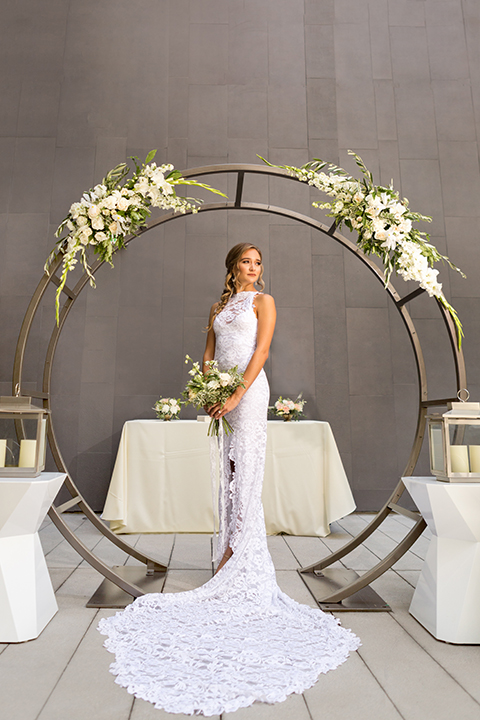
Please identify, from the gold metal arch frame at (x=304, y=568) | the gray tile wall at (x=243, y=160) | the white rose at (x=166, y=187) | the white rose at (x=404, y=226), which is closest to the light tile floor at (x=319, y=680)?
the gold metal arch frame at (x=304, y=568)

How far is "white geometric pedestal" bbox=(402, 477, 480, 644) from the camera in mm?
1923

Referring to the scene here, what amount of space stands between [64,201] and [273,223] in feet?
7.62

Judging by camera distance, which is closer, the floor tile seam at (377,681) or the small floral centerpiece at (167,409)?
the floor tile seam at (377,681)

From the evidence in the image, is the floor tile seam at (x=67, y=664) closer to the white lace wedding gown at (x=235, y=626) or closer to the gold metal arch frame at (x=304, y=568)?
the white lace wedding gown at (x=235, y=626)

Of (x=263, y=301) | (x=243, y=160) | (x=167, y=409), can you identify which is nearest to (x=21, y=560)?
(x=263, y=301)

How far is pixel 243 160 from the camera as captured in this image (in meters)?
5.29

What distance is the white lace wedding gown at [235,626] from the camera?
5.14 ft

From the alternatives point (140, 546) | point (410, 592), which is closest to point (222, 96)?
point (140, 546)

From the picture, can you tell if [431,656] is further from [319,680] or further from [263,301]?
[263,301]

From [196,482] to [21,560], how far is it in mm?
2014

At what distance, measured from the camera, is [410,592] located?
2.51 metres

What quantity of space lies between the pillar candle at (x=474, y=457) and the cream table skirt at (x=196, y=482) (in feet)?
5.98

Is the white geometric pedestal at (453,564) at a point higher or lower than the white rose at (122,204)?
lower

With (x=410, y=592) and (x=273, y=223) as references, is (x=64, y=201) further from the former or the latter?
(x=410, y=592)
